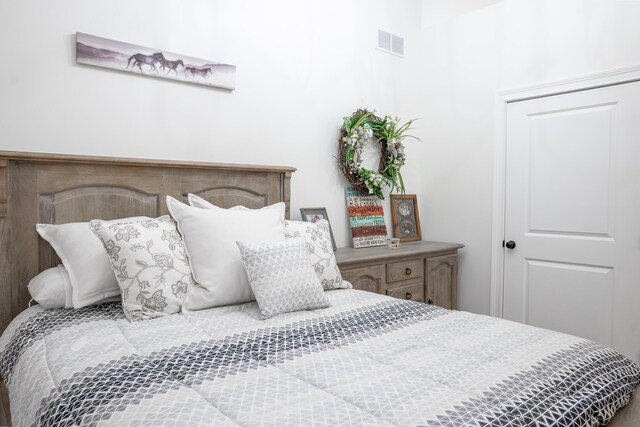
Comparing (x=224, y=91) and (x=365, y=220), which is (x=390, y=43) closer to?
(x=365, y=220)

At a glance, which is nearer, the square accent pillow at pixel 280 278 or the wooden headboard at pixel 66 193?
the square accent pillow at pixel 280 278

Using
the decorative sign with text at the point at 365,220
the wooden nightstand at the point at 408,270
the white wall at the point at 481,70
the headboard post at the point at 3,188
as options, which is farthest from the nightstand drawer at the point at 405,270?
the headboard post at the point at 3,188

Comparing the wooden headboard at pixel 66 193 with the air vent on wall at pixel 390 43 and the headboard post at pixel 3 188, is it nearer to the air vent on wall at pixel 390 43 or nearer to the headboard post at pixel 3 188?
the headboard post at pixel 3 188

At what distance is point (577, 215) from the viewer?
9.05ft

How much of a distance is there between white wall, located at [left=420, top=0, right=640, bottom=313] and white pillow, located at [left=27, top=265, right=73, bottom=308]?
2728mm

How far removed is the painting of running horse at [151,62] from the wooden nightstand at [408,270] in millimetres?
1285

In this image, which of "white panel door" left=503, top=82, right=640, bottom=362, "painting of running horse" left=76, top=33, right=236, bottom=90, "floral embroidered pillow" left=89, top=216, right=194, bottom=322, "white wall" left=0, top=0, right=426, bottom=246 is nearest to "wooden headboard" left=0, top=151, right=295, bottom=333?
"white wall" left=0, top=0, right=426, bottom=246

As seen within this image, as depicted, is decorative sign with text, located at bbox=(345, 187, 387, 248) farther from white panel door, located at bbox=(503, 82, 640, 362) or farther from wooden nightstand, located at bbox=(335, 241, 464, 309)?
white panel door, located at bbox=(503, 82, 640, 362)

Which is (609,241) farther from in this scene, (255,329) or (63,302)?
(63,302)

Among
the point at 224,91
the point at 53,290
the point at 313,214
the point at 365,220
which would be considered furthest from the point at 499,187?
the point at 53,290

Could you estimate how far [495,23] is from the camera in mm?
3137

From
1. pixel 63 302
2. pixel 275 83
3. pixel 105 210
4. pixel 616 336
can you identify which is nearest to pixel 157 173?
pixel 105 210

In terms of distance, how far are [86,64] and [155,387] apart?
1689 mm

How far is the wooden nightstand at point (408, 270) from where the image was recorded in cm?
263
